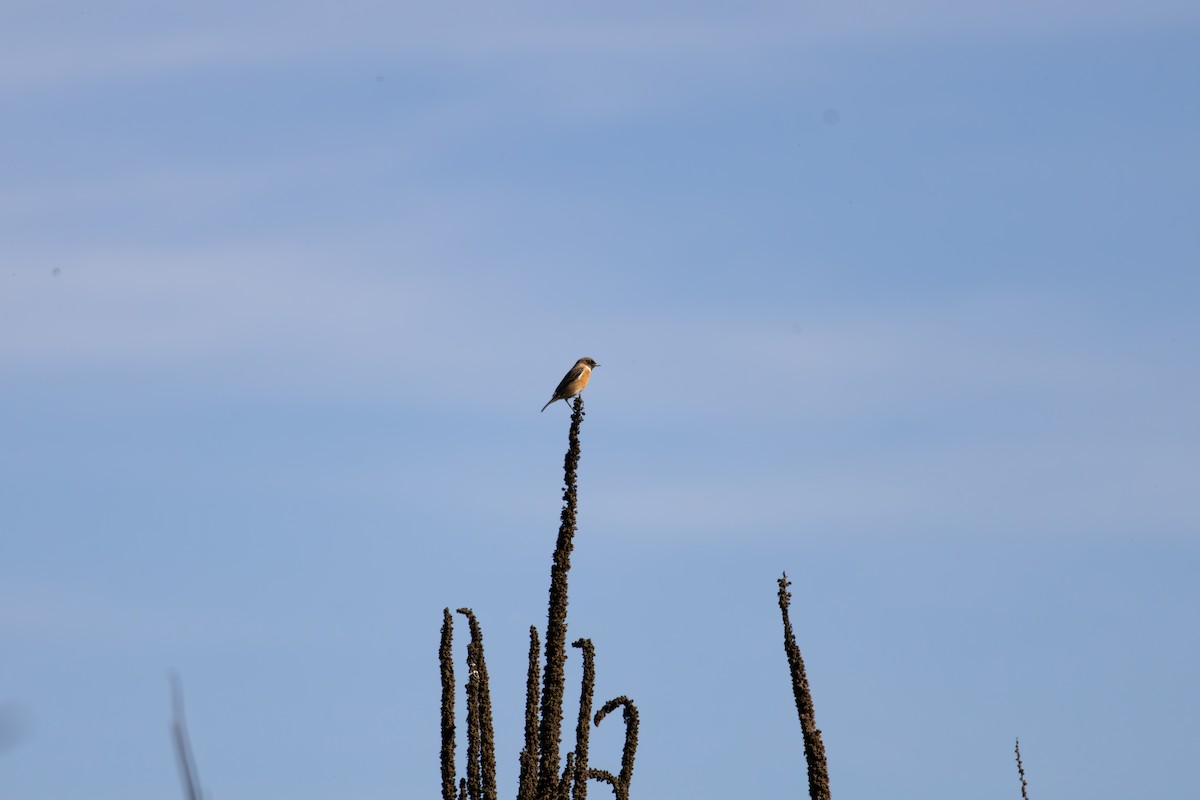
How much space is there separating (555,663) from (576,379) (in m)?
12.3

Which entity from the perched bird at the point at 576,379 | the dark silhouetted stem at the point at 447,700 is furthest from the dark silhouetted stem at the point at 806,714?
the perched bird at the point at 576,379

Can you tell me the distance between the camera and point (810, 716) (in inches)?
407

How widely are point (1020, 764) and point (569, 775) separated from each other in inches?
212

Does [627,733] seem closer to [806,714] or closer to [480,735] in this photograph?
[480,735]

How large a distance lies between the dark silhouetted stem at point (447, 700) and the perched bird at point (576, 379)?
438 inches

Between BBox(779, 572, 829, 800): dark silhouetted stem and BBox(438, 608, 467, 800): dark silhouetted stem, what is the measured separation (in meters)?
4.78

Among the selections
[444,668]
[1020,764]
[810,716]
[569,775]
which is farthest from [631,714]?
[1020,764]

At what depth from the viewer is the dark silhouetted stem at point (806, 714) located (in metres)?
10.2

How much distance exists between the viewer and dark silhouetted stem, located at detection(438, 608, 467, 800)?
14229 millimetres

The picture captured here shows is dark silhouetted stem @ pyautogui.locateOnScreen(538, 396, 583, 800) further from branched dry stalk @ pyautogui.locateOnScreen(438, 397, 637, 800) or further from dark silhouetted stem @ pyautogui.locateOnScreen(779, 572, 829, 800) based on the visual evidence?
dark silhouetted stem @ pyautogui.locateOnScreen(779, 572, 829, 800)

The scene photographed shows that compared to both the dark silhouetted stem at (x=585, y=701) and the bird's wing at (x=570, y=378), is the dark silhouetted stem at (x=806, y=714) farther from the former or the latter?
the bird's wing at (x=570, y=378)

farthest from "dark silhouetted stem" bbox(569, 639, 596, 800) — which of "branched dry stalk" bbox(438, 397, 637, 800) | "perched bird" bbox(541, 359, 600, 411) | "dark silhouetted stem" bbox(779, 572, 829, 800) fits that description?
"perched bird" bbox(541, 359, 600, 411)

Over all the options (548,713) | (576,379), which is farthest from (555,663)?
(576,379)

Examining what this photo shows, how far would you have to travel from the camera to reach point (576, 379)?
25.3 m
